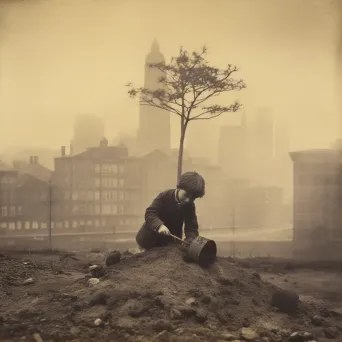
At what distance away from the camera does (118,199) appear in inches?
760

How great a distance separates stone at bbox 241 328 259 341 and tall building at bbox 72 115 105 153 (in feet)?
25.0

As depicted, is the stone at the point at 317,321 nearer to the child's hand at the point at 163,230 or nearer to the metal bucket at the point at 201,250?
the metal bucket at the point at 201,250

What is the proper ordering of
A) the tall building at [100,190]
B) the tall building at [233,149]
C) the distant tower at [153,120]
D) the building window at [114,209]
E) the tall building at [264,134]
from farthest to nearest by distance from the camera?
1. the building window at [114,209]
2. the tall building at [100,190]
3. the tall building at [233,149]
4. the tall building at [264,134]
5. the distant tower at [153,120]

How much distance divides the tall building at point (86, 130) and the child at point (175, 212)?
5987 mm

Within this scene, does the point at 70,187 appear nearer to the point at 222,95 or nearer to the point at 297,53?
the point at 222,95

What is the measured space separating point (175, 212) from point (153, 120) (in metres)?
5.66

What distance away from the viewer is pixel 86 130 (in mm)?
12969

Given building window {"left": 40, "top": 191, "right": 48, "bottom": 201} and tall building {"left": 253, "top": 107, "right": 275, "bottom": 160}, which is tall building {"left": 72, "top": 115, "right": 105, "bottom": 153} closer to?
building window {"left": 40, "top": 191, "right": 48, "bottom": 201}

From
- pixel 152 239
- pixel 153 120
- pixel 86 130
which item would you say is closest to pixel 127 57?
pixel 153 120

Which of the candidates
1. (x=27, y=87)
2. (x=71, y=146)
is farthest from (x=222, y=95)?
(x=71, y=146)

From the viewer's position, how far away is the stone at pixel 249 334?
3.98 metres

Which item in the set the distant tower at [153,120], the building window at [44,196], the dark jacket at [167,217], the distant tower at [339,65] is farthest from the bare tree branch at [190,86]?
the building window at [44,196]

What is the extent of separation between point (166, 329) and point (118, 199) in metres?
15.5

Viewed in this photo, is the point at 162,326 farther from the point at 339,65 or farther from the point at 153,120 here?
the point at 153,120
